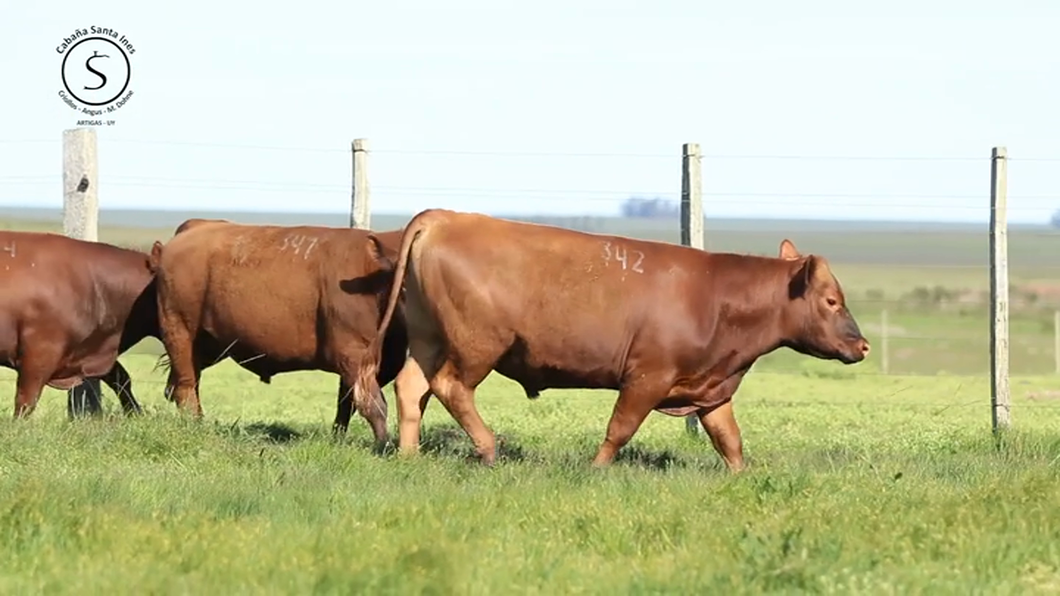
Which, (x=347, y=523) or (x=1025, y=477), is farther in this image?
(x=1025, y=477)

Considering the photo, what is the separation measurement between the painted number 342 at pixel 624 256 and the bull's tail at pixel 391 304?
109 cm

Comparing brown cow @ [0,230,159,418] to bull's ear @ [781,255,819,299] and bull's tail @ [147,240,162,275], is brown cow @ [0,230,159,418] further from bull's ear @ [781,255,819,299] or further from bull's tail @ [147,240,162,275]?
bull's ear @ [781,255,819,299]

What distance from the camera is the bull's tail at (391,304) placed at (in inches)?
447

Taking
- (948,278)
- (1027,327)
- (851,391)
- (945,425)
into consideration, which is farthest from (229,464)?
(948,278)

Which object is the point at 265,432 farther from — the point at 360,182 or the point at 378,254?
the point at 360,182

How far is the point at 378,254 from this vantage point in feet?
40.0

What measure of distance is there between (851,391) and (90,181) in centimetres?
1054

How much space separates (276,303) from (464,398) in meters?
2.02

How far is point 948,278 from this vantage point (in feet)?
277

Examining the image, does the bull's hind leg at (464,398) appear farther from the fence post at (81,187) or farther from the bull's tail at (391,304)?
the fence post at (81,187)

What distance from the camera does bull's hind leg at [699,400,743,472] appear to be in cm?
1139

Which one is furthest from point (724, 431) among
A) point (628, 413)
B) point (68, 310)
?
point (68, 310)

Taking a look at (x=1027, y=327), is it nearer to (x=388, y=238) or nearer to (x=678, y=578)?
(x=388, y=238)

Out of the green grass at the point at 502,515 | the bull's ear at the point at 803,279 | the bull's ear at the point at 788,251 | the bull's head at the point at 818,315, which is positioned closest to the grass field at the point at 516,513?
the green grass at the point at 502,515
